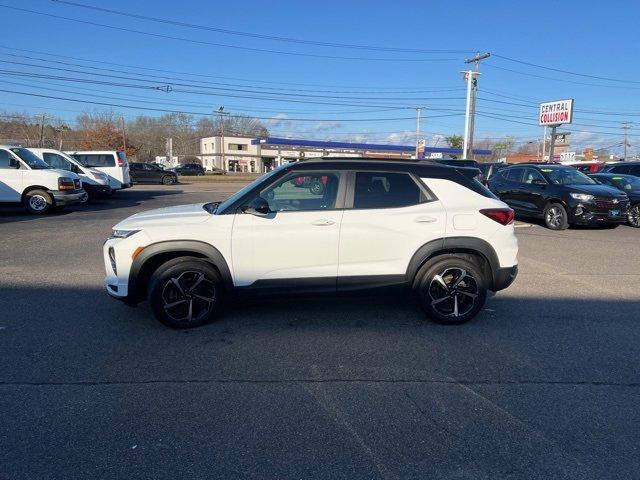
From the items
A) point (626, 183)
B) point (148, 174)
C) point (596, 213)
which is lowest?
point (596, 213)

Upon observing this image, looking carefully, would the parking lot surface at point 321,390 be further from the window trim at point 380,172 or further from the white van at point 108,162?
the white van at point 108,162

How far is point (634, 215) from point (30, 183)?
58.5 feet

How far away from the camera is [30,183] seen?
13.8m

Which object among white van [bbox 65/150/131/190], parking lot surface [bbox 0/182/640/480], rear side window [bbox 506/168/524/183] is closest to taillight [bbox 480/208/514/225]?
parking lot surface [bbox 0/182/640/480]

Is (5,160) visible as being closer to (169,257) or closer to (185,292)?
(169,257)

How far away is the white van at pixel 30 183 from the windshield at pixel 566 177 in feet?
47.6

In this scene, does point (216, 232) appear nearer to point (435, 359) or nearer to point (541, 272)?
point (435, 359)

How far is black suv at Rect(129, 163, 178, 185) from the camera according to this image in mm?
34156

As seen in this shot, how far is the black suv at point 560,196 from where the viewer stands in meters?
11.5

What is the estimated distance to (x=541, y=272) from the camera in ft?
24.1

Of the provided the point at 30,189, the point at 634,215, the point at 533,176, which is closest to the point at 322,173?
the point at 533,176

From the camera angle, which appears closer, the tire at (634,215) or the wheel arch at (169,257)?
the wheel arch at (169,257)

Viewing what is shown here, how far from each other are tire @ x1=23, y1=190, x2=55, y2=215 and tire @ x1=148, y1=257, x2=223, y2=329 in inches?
461

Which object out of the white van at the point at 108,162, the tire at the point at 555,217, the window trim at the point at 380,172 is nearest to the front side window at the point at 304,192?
the window trim at the point at 380,172
